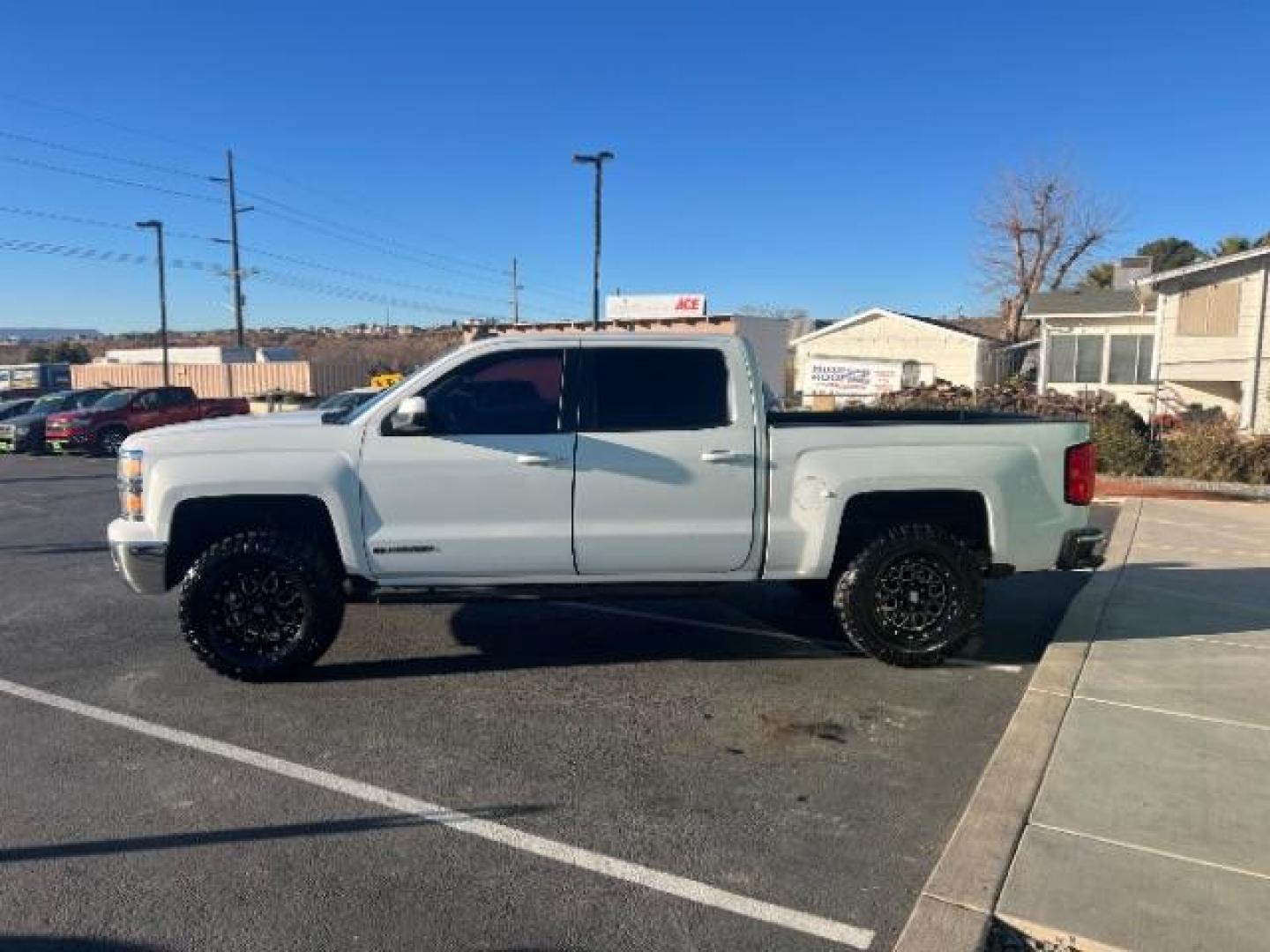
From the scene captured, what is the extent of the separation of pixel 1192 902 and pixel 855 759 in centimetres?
153

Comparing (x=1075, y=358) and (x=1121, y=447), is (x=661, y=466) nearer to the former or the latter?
(x=1121, y=447)

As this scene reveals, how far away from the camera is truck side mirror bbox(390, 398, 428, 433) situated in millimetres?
5215

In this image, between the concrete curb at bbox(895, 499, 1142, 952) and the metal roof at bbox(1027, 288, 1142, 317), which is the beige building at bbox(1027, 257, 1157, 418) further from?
the concrete curb at bbox(895, 499, 1142, 952)

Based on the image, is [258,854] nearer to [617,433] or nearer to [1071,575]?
[617,433]

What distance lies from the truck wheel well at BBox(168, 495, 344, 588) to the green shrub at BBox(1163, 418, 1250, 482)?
13682 mm

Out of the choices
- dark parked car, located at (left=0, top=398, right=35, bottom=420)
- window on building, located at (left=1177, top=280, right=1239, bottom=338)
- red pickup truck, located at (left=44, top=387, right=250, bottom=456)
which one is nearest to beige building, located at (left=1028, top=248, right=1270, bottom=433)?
window on building, located at (left=1177, top=280, right=1239, bottom=338)

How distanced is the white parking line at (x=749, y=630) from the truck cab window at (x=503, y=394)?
81.1 inches

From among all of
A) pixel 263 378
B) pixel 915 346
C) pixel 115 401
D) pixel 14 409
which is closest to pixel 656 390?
pixel 115 401

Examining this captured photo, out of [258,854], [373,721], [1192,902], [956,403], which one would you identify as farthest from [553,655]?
[956,403]

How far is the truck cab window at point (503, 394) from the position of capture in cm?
544

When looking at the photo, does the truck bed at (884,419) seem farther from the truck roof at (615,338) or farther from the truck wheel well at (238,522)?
the truck wheel well at (238,522)

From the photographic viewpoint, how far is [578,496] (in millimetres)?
5375

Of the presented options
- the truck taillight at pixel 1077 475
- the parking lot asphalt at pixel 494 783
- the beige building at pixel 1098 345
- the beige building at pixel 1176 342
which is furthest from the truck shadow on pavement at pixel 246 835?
the beige building at pixel 1098 345

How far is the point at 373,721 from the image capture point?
16.0 feet
